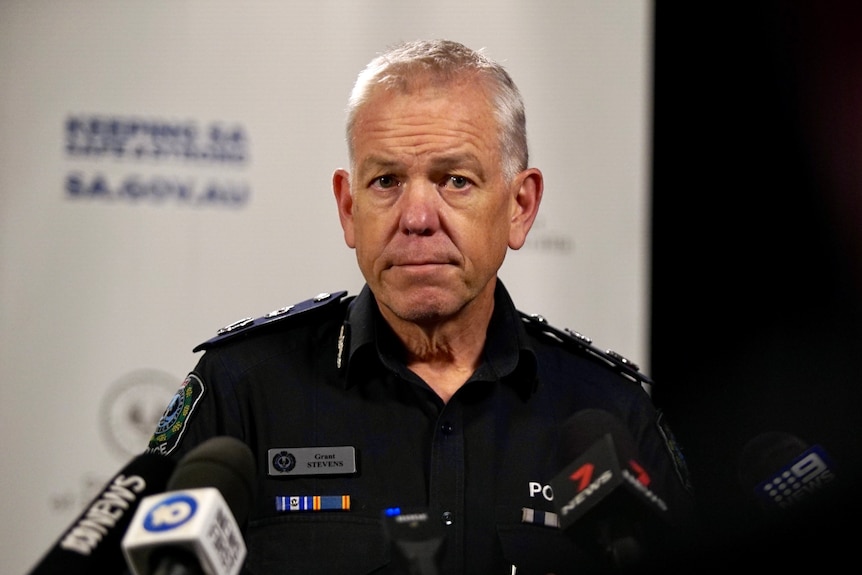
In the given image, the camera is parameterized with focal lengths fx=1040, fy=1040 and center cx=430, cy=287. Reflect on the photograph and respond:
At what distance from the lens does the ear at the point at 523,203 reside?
2.31 meters

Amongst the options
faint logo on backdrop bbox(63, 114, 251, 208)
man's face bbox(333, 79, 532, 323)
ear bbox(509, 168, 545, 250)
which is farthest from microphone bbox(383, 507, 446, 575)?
faint logo on backdrop bbox(63, 114, 251, 208)

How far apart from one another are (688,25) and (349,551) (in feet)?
→ 7.49

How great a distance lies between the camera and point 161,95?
315cm

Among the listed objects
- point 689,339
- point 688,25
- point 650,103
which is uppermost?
point 688,25

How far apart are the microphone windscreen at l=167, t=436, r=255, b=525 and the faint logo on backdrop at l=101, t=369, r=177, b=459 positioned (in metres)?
1.73

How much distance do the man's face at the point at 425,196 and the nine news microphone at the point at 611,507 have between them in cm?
85

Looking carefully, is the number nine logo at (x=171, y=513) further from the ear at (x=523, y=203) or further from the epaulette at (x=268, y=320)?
the ear at (x=523, y=203)

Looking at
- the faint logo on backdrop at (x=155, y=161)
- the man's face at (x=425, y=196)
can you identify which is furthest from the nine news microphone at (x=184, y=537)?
the faint logo on backdrop at (x=155, y=161)

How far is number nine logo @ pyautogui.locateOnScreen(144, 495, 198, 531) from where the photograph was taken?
1.12m

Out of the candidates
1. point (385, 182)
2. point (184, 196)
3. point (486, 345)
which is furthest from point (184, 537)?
point (184, 196)

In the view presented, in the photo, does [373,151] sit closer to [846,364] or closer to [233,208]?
[233,208]

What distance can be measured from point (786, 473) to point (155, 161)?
216 cm

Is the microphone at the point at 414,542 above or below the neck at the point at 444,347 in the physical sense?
below

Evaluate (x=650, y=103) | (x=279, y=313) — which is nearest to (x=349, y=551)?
(x=279, y=313)
